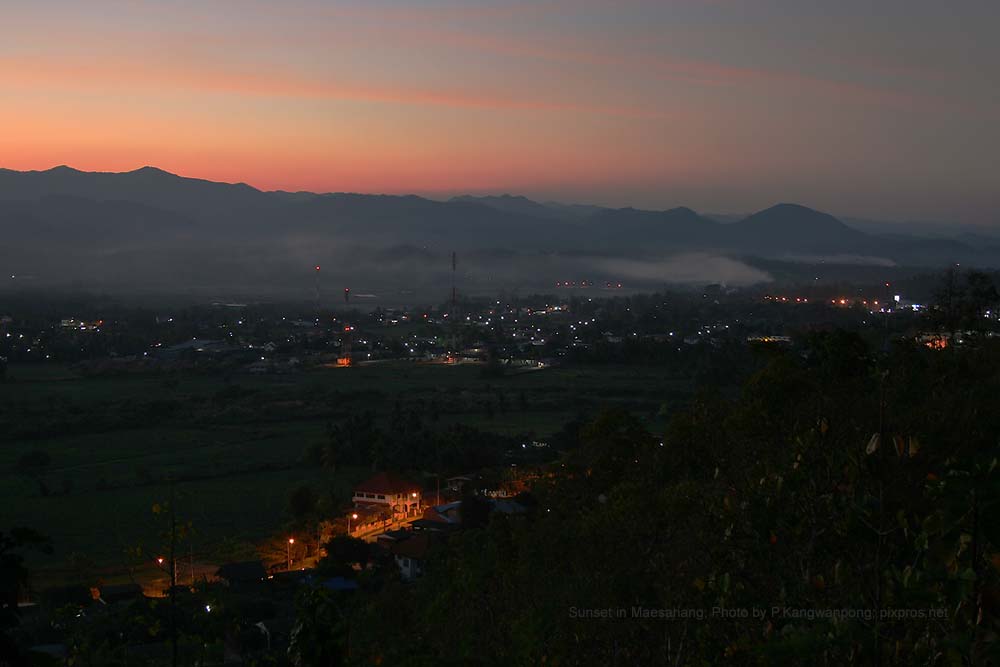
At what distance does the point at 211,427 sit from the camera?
2977 cm

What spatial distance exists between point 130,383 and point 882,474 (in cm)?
3963

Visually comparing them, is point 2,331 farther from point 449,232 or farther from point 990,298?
point 449,232

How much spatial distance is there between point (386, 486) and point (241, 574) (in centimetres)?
644

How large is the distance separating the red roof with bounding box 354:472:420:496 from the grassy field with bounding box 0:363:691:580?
0.56 metres

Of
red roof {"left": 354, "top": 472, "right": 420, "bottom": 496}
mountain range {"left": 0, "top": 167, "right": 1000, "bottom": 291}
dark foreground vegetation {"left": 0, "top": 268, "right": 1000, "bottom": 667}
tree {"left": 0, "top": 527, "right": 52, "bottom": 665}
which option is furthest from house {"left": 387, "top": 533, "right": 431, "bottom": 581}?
mountain range {"left": 0, "top": 167, "right": 1000, "bottom": 291}

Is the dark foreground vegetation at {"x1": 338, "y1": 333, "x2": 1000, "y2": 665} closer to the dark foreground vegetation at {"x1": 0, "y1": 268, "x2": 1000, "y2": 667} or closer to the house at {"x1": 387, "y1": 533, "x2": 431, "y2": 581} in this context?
the dark foreground vegetation at {"x1": 0, "y1": 268, "x2": 1000, "y2": 667}

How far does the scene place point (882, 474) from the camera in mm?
3033

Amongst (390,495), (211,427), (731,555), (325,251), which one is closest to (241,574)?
(390,495)

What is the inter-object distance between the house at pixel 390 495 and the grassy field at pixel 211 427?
0.57 metres

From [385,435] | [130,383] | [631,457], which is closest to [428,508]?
[385,435]

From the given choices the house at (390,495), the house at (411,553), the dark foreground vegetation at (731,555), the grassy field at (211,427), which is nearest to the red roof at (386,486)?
the house at (390,495)

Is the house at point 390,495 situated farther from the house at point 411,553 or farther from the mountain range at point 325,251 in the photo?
the mountain range at point 325,251

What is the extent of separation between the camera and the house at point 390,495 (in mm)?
20459

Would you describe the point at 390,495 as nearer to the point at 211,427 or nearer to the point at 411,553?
the point at 411,553
